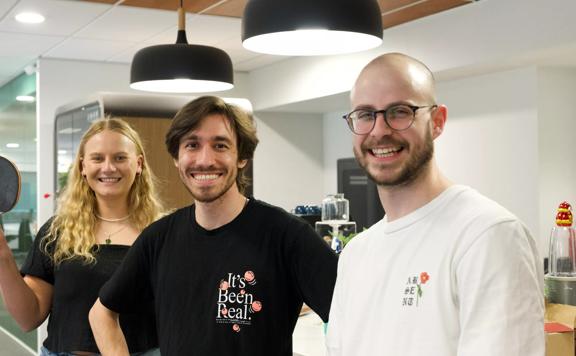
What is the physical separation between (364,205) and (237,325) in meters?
4.24

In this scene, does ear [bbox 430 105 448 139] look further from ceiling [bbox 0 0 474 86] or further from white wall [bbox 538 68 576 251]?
white wall [bbox 538 68 576 251]

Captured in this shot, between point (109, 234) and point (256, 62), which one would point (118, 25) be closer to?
point (256, 62)

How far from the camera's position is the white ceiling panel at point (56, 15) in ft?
14.0

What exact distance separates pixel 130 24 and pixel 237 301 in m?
3.51

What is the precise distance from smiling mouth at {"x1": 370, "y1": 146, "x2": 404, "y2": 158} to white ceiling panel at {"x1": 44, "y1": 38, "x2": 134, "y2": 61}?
4.33 meters

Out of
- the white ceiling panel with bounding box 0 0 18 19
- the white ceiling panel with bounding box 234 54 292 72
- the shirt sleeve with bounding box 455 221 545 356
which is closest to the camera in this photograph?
the shirt sleeve with bounding box 455 221 545 356

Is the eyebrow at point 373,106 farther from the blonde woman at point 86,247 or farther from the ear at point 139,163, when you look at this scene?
the ear at point 139,163

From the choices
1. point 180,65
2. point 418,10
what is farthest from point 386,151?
point 418,10

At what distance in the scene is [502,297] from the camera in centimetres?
106

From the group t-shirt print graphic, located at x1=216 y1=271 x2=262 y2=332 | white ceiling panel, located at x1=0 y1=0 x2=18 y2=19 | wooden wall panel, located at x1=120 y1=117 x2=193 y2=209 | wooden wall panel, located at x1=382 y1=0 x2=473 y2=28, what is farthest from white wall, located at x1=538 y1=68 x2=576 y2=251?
t-shirt print graphic, located at x1=216 y1=271 x2=262 y2=332

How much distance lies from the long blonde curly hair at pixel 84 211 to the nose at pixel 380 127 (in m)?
1.17

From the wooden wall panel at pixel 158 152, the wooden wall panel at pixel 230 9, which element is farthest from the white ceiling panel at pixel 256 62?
the wooden wall panel at pixel 158 152

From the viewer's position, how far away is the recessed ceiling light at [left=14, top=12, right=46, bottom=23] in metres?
4.47

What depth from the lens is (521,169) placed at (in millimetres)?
4562
